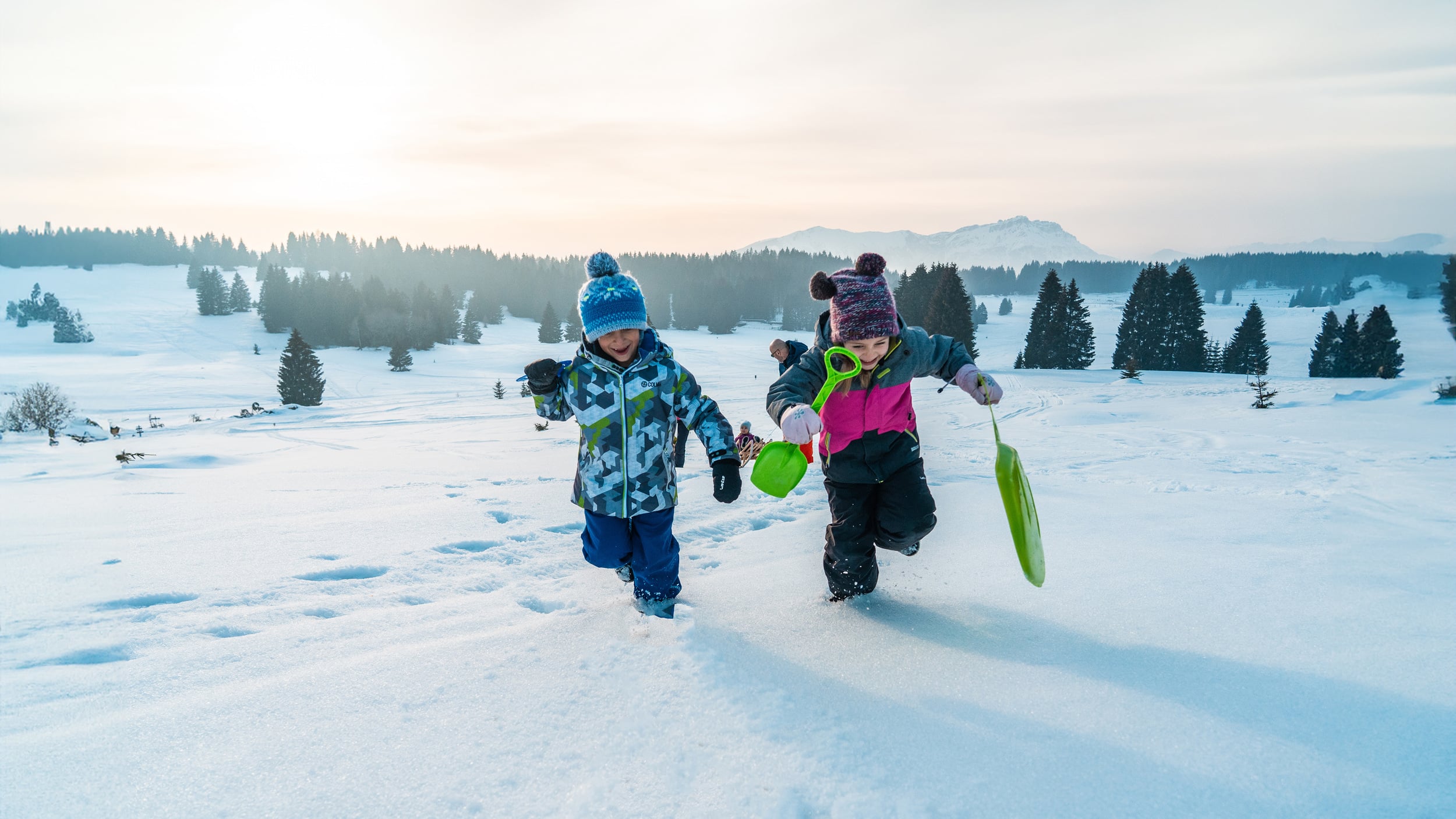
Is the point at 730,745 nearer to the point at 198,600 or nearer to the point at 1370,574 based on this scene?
the point at 198,600

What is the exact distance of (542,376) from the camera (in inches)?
115

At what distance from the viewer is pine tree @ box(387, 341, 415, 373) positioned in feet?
155

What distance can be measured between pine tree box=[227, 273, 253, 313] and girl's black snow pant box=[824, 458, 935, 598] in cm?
8924

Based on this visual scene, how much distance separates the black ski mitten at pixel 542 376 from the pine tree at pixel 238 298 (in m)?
88.4

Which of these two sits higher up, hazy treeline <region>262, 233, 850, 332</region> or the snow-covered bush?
hazy treeline <region>262, 233, 850, 332</region>

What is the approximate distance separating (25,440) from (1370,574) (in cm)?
1652

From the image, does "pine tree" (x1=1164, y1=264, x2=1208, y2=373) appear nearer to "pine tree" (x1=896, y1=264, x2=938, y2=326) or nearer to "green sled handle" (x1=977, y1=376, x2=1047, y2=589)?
"pine tree" (x1=896, y1=264, x2=938, y2=326)

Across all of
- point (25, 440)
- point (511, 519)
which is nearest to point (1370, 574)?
point (511, 519)

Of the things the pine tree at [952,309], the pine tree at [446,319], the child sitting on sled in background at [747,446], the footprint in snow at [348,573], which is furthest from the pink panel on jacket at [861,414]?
the pine tree at [446,319]

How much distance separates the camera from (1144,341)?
137 ft

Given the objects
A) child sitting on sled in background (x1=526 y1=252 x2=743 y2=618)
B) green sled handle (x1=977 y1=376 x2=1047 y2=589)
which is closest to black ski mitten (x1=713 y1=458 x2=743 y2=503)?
child sitting on sled in background (x1=526 y1=252 x2=743 y2=618)

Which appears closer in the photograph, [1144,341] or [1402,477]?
[1402,477]

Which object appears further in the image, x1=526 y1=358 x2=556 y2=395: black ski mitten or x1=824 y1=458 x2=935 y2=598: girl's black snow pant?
x1=824 y1=458 x2=935 y2=598: girl's black snow pant

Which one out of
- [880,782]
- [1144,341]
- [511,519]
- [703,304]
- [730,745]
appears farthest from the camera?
[703,304]
